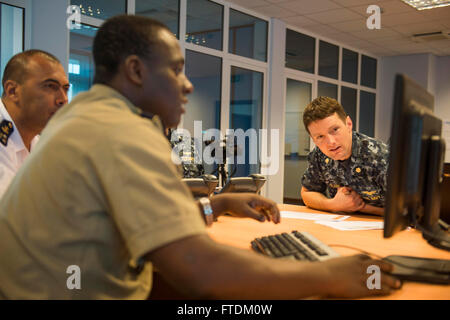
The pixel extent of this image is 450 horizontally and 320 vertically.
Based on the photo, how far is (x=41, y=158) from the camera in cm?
78

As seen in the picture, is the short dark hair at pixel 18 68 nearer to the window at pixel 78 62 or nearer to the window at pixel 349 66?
the window at pixel 78 62

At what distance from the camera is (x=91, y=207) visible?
0.76 m

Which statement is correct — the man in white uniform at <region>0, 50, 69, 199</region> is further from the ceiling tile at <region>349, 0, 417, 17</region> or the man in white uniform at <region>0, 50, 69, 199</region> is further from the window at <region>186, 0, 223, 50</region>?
the ceiling tile at <region>349, 0, 417, 17</region>

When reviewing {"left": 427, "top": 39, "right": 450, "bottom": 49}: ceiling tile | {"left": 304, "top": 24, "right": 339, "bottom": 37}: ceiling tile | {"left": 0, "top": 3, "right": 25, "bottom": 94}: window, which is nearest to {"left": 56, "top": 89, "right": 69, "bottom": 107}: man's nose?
{"left": 0, "top": 3, "right": 25, "bottom": 94}: window

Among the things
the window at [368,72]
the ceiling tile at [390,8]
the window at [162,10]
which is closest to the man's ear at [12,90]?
the window at [162,10]

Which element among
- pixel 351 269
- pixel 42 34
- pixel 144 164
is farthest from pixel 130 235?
pixel 42 34

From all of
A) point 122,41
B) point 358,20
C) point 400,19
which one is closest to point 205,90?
point 358,20

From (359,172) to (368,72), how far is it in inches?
265

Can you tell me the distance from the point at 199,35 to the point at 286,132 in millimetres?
2339

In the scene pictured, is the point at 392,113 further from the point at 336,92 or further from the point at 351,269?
the point at 336,92

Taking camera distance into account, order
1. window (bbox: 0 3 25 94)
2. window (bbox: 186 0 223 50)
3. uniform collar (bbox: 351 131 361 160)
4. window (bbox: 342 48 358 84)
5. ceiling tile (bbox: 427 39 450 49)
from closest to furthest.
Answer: uniform collar (bbox: 351 131 361 160) → window (bbox: 0 3 25 94) → window (bbox: 186 0 223 50) → ceiling tile (bbox: 427 39 450 49) → window (bbox: 342 48 358 84)

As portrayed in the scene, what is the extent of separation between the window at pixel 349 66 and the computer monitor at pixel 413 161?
6.81 metres

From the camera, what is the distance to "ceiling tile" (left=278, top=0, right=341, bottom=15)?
204 inches

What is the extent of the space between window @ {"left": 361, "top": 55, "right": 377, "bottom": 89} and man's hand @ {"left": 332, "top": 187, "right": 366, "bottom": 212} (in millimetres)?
6696
